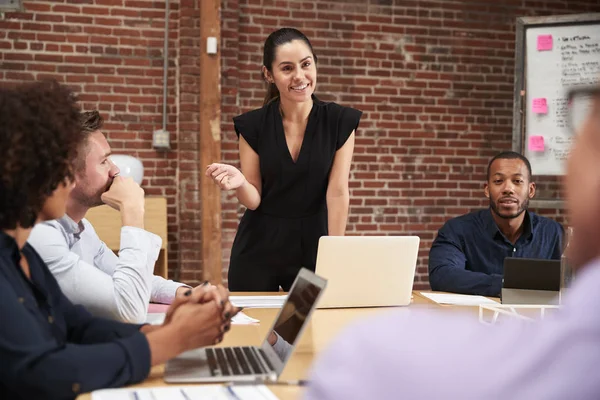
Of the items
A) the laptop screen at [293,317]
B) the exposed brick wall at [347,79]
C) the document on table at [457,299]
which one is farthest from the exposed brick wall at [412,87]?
the laptop screen at [293,317]

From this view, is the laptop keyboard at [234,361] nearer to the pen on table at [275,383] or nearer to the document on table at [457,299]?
the pen on table at [275,383]

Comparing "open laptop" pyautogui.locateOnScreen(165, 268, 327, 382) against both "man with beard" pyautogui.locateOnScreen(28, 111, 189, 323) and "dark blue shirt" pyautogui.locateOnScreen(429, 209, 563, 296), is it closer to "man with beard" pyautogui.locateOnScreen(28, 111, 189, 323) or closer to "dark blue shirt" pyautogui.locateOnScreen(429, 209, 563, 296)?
"man with beard" pyautogui.locateOnScreen(28, 111, 189, 323)

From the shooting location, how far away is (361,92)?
16.8 feet

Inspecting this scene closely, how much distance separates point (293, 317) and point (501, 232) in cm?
170

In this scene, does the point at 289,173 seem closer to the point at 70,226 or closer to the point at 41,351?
the point at 70,226

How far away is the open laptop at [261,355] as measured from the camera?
1176mm

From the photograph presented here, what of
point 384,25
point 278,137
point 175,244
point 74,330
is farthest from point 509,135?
point 74,330

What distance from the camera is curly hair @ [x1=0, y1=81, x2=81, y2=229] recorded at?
1036 millimetres

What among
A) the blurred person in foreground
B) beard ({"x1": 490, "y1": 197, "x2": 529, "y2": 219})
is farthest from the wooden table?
beard ({"x1": 490, "y1": 197, "x2": 529, "y2": 219})

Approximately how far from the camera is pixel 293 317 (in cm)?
131

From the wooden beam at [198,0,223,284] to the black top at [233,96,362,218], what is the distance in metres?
1.99

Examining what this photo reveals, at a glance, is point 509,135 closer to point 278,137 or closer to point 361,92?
point 361,92

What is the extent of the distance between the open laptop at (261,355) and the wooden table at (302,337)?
0.03 meters

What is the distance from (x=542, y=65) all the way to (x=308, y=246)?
2729 mm
